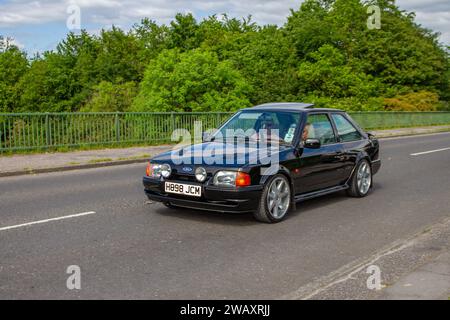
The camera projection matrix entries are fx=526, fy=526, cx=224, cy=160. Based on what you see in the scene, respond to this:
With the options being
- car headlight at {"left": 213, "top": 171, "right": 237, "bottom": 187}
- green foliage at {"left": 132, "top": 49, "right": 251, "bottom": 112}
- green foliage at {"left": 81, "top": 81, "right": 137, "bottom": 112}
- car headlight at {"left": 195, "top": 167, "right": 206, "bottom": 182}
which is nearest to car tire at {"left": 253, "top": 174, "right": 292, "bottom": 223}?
car headlight at {"left": 213, "top": 171, "right": 237, "bottom": 187}

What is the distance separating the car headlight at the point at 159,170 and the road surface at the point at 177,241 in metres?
0.63

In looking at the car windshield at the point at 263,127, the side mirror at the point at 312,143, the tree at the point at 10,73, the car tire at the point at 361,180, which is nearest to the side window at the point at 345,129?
the car tire at the point at 361,180

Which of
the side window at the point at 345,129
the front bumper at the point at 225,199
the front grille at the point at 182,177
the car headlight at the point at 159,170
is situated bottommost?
the front bumper at the point at 225,199

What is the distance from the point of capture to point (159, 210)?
26.2ft

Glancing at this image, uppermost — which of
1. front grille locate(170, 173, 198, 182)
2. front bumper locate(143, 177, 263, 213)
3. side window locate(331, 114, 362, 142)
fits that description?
side window locate(331, 114, 362, 142)

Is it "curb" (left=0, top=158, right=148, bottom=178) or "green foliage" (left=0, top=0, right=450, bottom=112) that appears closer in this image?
"curb" (left=0, top=158, right=148, bottom=178)

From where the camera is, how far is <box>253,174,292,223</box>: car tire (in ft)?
23.2

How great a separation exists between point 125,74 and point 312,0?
26.1 m

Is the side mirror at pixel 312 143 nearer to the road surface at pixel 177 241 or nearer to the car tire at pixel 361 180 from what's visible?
the road surface at pixel 177 241

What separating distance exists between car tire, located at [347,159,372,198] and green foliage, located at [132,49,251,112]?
2269 centimetres

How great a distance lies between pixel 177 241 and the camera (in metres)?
6.23

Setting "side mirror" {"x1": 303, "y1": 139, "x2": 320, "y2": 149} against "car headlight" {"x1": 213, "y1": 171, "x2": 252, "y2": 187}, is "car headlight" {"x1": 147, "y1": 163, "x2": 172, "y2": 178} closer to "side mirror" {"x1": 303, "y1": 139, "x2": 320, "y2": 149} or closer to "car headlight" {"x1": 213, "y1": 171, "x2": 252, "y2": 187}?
"car headlight" {"x1": 213, "y1": 171, "x2": 252, "y2": 187}

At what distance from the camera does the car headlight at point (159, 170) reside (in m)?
7.23
